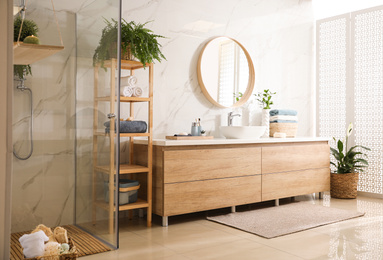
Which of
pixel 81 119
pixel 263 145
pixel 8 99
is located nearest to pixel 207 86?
pixel 263 145

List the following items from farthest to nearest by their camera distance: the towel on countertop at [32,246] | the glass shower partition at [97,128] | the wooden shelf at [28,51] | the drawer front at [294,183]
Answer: the drawer front at [294,183], the glass shower partition at [97,128], the wooden shelf at [28,51], the towel on countertop at [32,246]

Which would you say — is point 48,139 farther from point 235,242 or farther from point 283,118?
point 283,118

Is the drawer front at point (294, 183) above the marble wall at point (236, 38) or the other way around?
the other way around

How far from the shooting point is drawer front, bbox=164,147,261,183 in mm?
3229

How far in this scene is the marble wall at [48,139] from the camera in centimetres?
254

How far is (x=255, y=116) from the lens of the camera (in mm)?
4574

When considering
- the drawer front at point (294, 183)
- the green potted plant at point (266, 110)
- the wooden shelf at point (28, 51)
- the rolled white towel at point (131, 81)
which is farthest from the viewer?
the green potted plant at point (266, 110)

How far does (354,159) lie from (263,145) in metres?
1.45

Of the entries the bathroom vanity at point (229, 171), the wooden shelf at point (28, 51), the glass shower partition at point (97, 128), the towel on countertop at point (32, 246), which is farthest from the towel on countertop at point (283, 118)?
the towel on countertop at point (32, 246)

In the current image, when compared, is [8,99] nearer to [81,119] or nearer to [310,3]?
[81,119]

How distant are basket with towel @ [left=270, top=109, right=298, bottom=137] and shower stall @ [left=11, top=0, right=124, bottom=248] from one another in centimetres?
229

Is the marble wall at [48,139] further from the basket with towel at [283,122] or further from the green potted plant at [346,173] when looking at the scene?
the green potted plant at [346,173]

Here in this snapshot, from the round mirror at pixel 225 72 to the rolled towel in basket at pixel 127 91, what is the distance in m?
1.06

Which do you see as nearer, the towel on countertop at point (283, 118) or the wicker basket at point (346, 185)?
the towel on countertop at point (283, 118)
